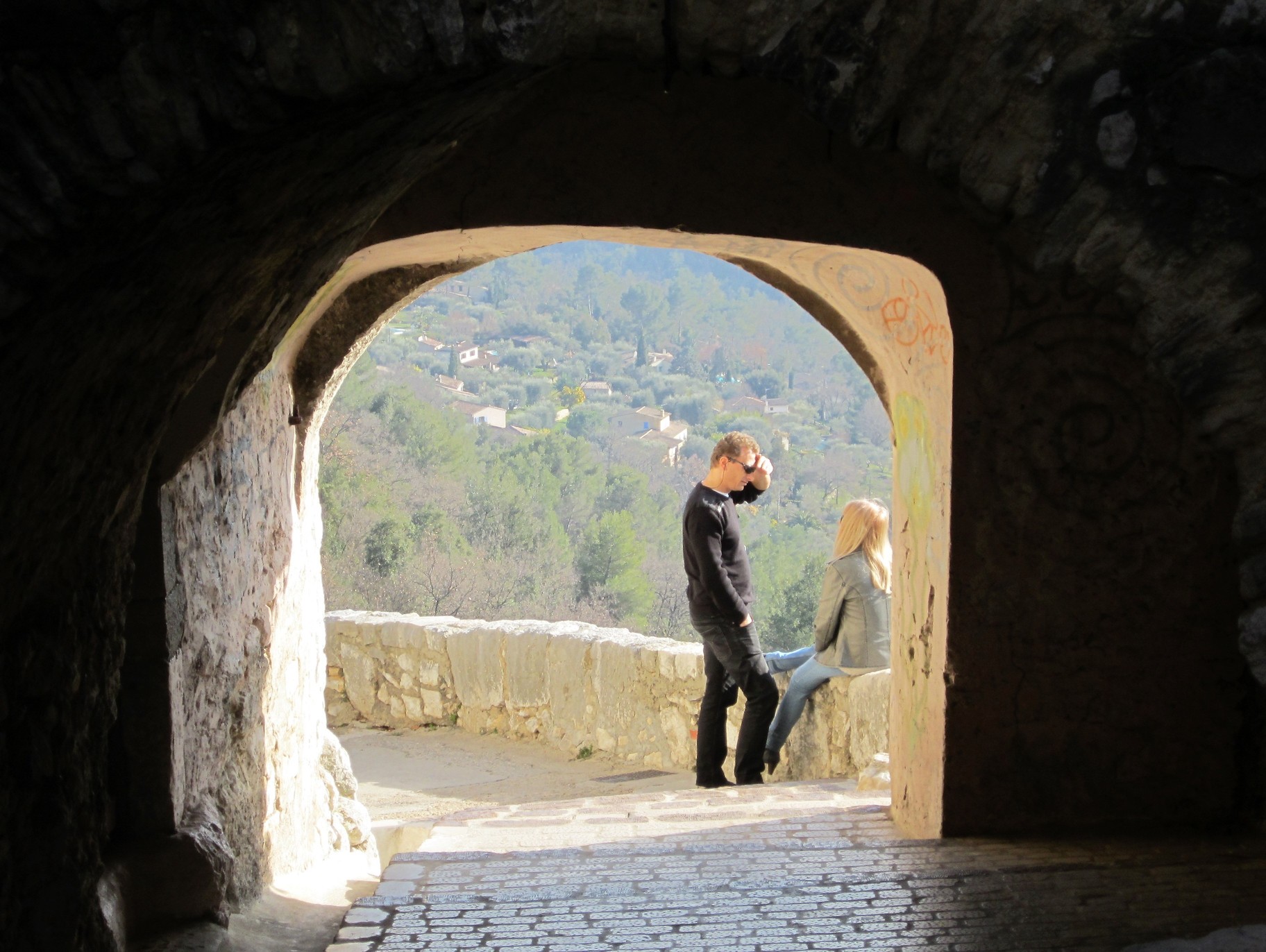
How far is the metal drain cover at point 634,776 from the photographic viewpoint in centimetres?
700

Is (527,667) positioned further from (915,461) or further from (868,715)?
(915,461)

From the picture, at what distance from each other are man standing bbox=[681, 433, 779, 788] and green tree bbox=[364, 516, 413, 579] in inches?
610

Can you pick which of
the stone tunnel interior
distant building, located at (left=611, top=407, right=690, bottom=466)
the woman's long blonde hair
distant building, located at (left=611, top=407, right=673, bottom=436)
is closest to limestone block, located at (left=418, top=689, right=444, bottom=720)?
the woman's long blonde hair

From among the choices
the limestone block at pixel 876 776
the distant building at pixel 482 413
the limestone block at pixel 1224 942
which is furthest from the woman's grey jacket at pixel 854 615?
the distant building at pixel 482 413

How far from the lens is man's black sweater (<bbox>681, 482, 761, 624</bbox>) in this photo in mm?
5020

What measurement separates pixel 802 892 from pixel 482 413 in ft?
91.3

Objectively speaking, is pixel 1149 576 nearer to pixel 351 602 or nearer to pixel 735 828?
pixel 735 828

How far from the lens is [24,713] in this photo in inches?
77.7

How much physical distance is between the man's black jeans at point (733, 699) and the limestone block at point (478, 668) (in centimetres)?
259

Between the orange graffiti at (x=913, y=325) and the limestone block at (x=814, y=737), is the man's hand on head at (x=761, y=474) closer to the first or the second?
the limestone block at (x=814, y=737)

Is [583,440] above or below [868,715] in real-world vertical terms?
above

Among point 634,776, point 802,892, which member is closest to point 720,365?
point 634,776

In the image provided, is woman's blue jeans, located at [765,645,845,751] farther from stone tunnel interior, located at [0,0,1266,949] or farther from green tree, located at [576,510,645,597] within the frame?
green tree, located at [576,510,645,597]

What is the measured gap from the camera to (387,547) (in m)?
20.4
